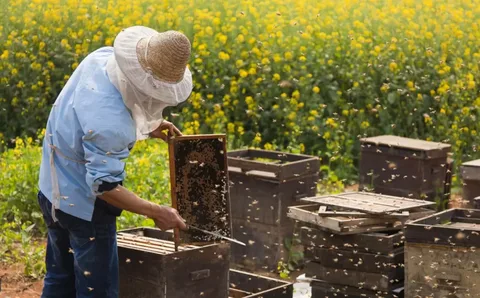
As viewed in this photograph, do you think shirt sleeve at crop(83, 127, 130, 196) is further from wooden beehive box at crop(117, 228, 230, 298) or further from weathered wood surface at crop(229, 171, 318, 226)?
weathered wood surface at crop(229, 171, 318, 226)

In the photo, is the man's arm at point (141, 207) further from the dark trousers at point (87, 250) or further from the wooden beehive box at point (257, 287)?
the wooden beehive box at point (257, 287)

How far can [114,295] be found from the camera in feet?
14.6

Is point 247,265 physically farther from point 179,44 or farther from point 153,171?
point 179,44

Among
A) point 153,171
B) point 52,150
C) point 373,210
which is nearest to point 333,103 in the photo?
point 153,171

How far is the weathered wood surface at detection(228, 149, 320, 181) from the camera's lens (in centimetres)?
632

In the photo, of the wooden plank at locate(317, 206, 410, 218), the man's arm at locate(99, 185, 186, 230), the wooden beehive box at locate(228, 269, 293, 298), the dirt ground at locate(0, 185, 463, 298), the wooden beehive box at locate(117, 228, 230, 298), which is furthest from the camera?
the dirt ground at locate(0, 185, 463, 298)

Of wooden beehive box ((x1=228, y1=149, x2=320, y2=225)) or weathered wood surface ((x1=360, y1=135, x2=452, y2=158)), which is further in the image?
weathered wood surface ((x1=360, y1=135, x2=452, y2=158))

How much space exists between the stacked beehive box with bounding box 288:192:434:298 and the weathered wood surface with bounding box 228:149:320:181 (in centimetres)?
70

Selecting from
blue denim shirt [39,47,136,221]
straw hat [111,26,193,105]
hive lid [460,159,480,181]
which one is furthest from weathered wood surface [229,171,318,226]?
straw hat [111,26,193,105]

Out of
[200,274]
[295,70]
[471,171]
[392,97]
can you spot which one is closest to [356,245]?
[200,274]

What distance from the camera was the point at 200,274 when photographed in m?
4.77

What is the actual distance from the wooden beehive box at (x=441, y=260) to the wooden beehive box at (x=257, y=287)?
666 millimetres

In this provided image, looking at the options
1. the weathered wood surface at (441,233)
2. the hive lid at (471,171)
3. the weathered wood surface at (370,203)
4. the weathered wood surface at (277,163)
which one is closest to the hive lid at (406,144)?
the hive lid at (471,171)

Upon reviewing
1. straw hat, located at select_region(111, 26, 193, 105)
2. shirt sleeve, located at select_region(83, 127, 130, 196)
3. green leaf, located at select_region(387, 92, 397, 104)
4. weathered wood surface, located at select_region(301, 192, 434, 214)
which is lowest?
weathered wood surface, located at select_region(301, 192, 434, 214)
